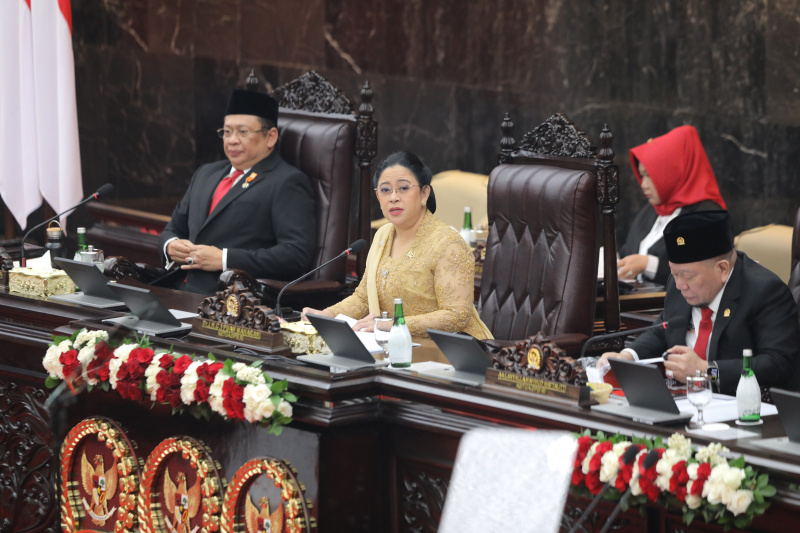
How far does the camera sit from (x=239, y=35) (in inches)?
281

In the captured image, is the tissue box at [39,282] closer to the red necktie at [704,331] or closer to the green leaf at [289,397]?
the green leaf at [289,397]

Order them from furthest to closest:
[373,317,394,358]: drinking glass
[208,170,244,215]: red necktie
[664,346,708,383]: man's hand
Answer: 1. [208,170,244,215]: red necktie
2. [373,317,394,358]: drinking glass
3. [664,346,708,383]: man's hand

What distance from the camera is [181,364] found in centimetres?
271

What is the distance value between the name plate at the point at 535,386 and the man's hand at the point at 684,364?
38 centimetres

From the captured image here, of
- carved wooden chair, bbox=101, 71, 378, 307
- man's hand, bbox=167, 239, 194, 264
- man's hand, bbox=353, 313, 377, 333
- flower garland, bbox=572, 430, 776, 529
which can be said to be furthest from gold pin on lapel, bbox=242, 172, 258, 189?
flower garland, bbox=572, 430, 776, 529

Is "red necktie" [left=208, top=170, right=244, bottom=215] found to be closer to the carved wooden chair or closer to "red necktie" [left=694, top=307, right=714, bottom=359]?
the carved wooden chair

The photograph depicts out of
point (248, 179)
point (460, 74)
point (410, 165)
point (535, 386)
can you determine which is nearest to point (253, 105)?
point (248, 179)

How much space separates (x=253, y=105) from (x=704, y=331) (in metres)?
2.12

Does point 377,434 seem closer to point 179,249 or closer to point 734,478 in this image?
point 734,478

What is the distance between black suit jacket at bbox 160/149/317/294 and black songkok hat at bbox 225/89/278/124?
153 mm

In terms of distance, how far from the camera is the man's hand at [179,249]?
4367 millimetres

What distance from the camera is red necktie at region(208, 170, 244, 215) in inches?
178

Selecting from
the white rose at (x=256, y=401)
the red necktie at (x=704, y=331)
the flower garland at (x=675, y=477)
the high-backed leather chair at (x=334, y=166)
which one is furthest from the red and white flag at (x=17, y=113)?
the flower garland at (x=675, y=477)

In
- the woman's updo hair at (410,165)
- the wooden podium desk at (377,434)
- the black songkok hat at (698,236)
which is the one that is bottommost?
the wooden podium desk at (377,434)
